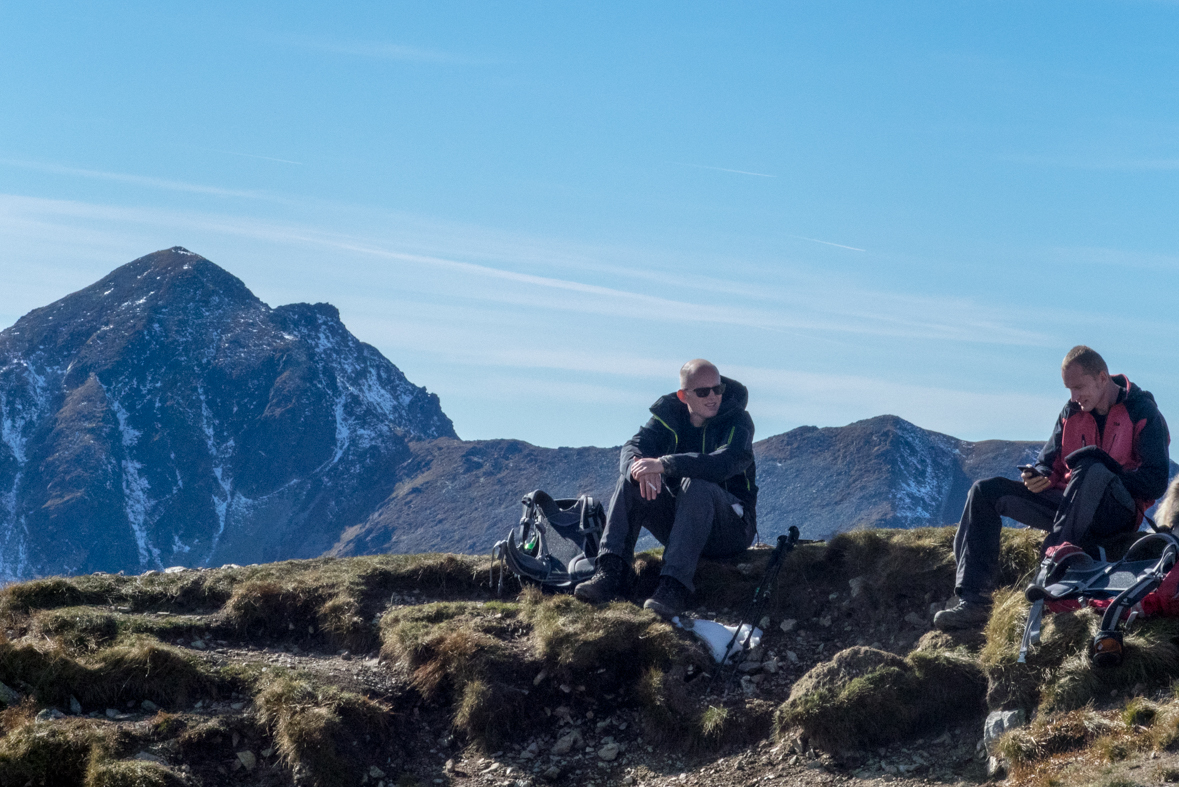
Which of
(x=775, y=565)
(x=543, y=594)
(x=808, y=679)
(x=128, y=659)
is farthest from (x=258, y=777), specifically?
(x=775, y=565)

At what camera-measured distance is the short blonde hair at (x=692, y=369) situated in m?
12.6

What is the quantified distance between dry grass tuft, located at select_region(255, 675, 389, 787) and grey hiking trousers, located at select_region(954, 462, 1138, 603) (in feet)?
19.1

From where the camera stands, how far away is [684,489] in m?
12.0

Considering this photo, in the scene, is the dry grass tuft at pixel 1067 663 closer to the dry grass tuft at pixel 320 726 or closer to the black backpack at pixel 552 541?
the black backpack at pixel 552 541

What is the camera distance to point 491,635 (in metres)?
11.3

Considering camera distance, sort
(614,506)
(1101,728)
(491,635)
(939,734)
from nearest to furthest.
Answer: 1. (1101,728)
2. (939,734)
3. (491,635)
4. (614,506)

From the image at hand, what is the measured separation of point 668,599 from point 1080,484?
423 cm

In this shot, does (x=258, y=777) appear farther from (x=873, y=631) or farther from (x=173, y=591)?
(x=873, y=631)

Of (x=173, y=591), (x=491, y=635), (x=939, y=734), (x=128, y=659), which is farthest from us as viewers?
(x=173, y=591)

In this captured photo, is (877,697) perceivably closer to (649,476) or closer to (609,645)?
(609,645)

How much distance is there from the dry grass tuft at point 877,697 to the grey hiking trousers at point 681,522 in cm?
245

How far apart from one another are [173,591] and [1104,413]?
10.8 metres

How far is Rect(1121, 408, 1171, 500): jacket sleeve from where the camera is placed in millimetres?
10180

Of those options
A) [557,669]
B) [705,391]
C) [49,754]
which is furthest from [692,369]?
[49,754]
